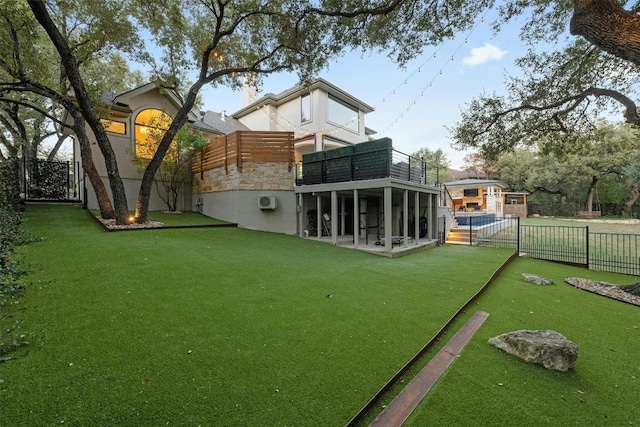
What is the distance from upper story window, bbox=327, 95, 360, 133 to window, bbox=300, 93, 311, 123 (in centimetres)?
116

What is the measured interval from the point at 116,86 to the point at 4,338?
21937mm

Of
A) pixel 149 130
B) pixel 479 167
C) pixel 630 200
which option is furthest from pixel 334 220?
pixel 479 167

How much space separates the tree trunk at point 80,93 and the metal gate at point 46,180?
5.40 m

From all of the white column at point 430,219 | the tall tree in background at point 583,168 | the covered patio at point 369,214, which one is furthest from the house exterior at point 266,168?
the tall tree in background at point 583,168

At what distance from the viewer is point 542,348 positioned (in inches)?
114

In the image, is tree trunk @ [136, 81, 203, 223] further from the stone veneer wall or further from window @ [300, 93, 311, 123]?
window @ [300, 93, 311, 123]

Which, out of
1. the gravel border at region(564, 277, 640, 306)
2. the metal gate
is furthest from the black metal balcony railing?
the metal gate

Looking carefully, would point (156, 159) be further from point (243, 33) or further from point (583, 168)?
point (583, 168)

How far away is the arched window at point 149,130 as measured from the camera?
42.7 ft

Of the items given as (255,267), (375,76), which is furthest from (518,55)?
(255,267)

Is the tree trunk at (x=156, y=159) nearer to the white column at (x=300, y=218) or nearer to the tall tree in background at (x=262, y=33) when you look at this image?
the tall tree in background at (x=262, y=33)

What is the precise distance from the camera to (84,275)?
4328 millimetres

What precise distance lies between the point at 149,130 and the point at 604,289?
17173mm

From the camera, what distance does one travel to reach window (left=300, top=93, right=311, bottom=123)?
15.6 metres
